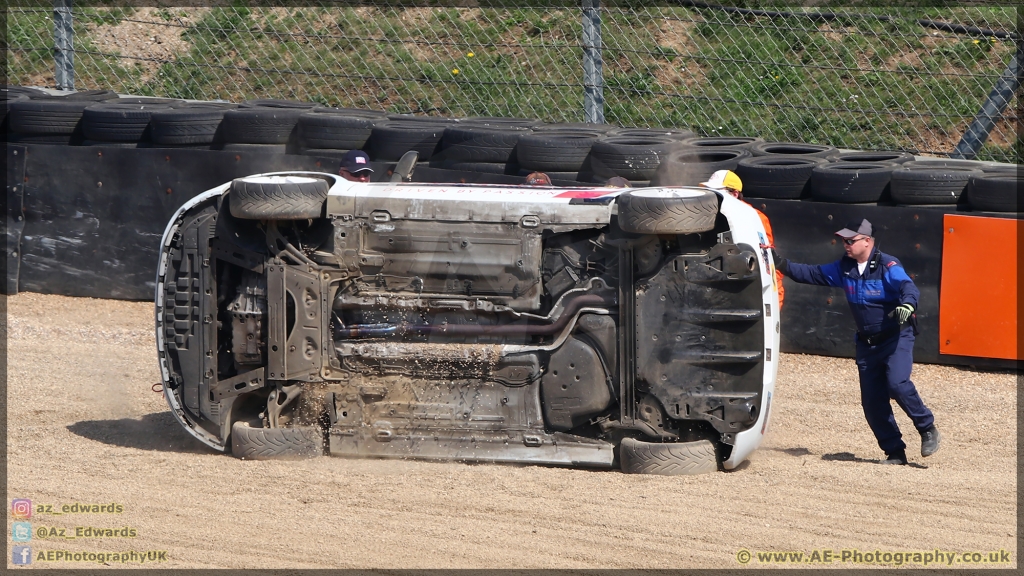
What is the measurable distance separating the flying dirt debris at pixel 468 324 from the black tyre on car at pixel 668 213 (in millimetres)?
18

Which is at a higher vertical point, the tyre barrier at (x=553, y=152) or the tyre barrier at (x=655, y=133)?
the tyre barrier at (x=655, y=133)

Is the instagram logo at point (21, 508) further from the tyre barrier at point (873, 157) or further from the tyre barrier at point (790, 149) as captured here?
the tyre barrier at point (873, 157)

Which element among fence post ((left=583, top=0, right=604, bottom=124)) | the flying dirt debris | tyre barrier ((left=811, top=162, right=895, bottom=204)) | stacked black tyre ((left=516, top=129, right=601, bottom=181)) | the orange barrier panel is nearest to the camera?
the flying dirt debris

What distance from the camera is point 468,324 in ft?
21.1

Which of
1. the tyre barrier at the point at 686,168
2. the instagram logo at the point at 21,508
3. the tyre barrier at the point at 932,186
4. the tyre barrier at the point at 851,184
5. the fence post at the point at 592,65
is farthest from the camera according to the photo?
the fence post at the point at 592,65

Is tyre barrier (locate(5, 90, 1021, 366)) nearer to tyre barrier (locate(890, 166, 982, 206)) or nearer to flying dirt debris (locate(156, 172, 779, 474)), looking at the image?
tyre barrier (locate(890, 166, 982, 206))

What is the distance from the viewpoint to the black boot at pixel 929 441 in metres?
6.85

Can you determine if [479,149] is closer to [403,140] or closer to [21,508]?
[403,140]

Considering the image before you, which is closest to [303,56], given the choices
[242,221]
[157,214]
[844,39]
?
[157,214]

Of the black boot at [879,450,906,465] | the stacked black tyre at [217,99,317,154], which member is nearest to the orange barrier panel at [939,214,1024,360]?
the black boot at [879,450,906,465]

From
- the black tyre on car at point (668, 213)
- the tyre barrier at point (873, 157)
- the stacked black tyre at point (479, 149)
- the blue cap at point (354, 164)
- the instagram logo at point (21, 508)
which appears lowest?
the instagram logo at point (21, 508)

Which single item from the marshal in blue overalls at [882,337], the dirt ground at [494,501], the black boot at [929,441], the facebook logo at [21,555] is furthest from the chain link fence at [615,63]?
the facebook logo at [21,555]

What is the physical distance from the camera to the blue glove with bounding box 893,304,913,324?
261 inches

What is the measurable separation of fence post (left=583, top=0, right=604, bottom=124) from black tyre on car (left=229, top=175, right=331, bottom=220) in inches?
199
